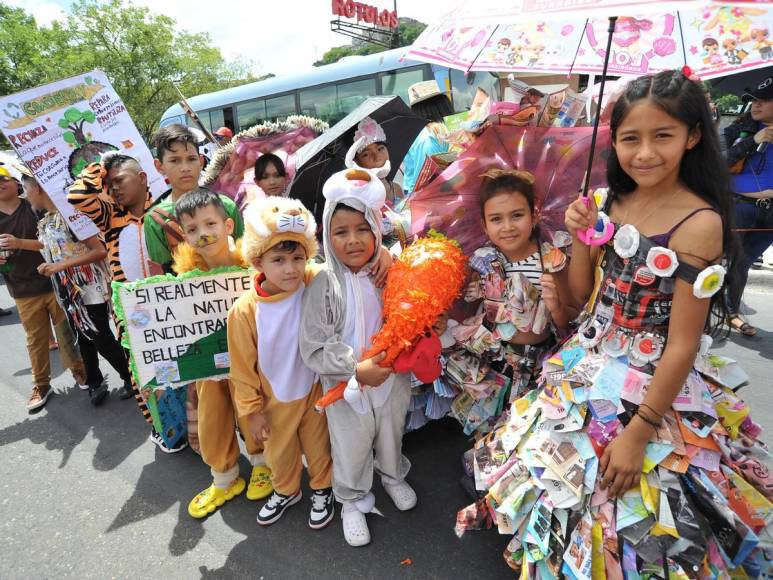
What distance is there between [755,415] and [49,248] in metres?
5.22

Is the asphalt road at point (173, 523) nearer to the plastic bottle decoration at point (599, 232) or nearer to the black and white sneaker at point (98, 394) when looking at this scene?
the black and white sneaker at point (98, 394)

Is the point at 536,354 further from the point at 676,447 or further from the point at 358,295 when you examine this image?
the point at 358,295

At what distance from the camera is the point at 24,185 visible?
371 centimetres

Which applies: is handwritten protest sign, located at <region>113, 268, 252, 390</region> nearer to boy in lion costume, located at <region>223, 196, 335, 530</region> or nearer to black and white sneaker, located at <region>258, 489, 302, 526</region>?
boy in lion costume, located at <region>223, 196, 335, 530</region>

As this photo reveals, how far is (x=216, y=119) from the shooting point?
1207 centimetres

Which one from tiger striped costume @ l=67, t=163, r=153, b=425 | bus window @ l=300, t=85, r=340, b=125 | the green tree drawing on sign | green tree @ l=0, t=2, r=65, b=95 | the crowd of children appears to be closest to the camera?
the crowd of children

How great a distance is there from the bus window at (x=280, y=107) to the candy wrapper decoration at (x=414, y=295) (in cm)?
897

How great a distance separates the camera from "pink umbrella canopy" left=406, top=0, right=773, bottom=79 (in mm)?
1336

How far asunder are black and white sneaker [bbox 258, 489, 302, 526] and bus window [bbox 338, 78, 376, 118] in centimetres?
801

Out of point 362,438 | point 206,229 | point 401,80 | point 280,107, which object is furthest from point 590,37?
point 280,107

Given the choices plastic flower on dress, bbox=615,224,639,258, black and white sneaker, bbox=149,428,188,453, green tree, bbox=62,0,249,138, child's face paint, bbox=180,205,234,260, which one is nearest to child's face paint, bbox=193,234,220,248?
child's face paint, bbox=180,205,234,260

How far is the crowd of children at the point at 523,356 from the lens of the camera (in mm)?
1433

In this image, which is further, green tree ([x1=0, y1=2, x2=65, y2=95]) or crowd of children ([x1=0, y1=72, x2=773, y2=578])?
green tree ([x1=0, y1=2, x2=65, y2=95])

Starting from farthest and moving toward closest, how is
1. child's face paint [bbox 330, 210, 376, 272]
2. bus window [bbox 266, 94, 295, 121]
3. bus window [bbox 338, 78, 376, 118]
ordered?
bus window [bbox 266, 94, 295, 121] → bus window [bbox 338, 78, 376, 118] → child's face paint [bbox 330, 210, 376, 272]
